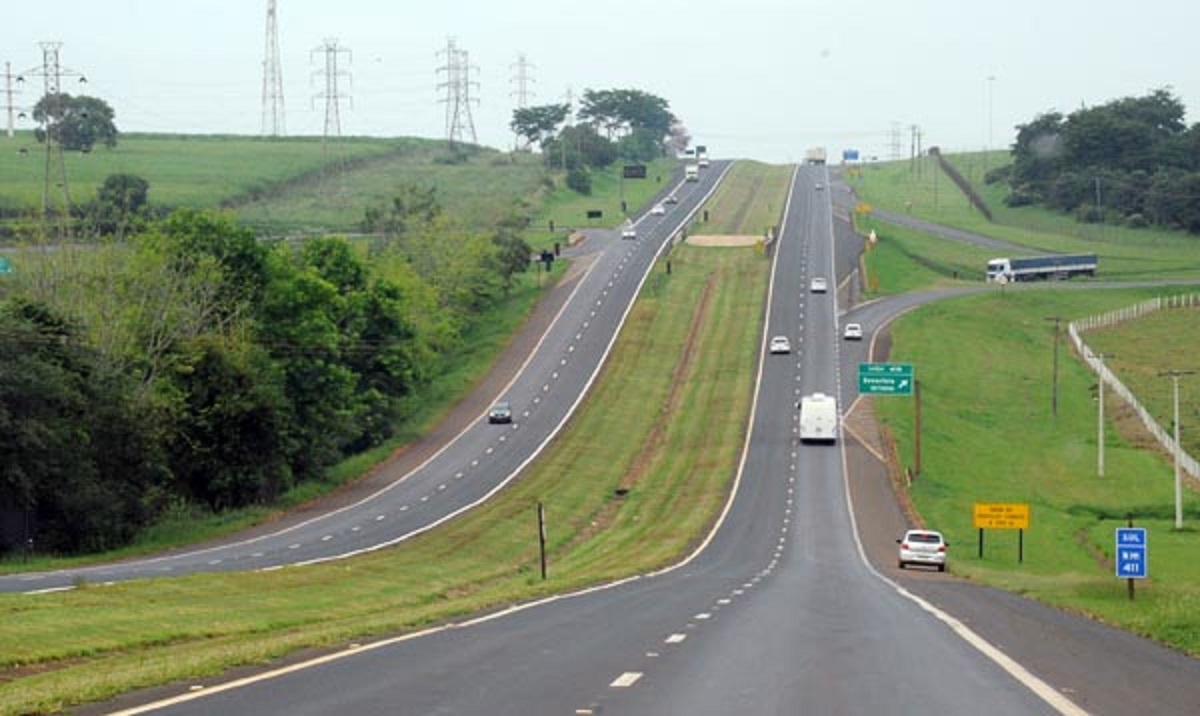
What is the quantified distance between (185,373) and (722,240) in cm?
9723

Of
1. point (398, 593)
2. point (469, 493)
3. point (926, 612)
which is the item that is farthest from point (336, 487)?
point (926, 612)

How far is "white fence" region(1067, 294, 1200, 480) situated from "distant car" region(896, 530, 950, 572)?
20388 millimetres

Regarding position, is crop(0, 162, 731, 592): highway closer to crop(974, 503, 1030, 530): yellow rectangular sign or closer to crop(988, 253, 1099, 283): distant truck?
crop(974, 503, 1030, 530): yellow rectangular sign

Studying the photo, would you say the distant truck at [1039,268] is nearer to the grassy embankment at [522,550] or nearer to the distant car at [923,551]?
the grassy embankment at [522,550]

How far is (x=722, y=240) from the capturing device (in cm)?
16825

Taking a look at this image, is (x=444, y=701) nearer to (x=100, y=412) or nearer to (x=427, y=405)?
(x=100, y=412)

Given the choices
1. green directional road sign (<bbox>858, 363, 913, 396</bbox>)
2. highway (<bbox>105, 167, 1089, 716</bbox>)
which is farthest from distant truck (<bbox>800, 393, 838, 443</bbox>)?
highway (<bbox>105, 167, 1089, 716</bbox>)

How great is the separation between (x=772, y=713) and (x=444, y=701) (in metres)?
2.85

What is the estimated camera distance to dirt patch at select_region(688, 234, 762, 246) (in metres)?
166

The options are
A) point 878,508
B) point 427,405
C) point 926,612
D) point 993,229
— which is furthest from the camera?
point 993,229

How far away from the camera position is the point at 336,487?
85250 mm

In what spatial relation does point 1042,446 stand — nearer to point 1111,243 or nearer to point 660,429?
point 660,429

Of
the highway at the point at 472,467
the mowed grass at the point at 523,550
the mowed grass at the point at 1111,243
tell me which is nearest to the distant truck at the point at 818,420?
the mowed grass at the point at 523,550

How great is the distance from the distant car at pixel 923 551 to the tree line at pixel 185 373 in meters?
28.7
